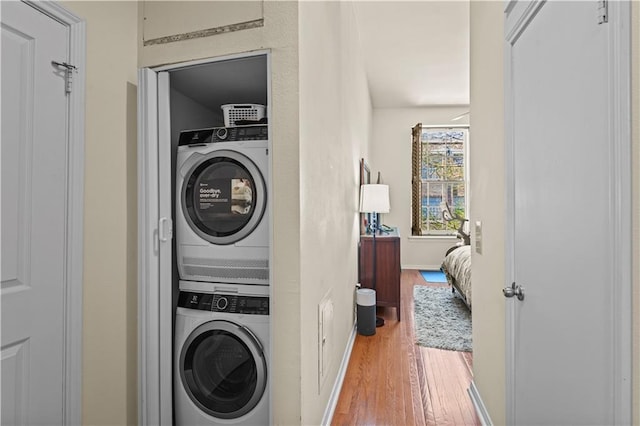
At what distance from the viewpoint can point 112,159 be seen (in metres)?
1.66

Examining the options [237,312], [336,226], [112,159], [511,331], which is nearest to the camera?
[511,331]

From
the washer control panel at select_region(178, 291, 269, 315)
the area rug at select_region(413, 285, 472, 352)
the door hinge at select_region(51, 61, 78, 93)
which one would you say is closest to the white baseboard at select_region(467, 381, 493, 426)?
the area rug at select_region(413, 285, 472, 352)

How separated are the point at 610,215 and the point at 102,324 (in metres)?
1.91

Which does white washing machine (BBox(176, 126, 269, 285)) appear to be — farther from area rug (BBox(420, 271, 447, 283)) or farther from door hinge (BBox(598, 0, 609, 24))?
area rug (BBox(420, 271, 447, 283))

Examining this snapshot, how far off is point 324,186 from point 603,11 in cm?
142

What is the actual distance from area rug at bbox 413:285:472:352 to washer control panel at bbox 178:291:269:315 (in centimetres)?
199

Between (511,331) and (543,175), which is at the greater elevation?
(543,175)

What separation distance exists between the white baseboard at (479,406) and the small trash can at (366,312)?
1165 millimetres

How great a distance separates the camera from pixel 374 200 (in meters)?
4.07

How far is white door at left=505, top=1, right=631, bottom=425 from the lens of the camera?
2.74ft

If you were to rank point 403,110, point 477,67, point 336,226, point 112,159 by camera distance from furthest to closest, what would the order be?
point 403,110 → point 336,226 → point 477,67 → point 112,159

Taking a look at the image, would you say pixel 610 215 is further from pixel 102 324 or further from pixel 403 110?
pixel 403 110

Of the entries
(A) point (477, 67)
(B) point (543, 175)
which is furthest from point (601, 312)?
(A) point (477, 67)

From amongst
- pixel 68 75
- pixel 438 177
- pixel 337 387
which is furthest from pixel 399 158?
pixel 68 75
